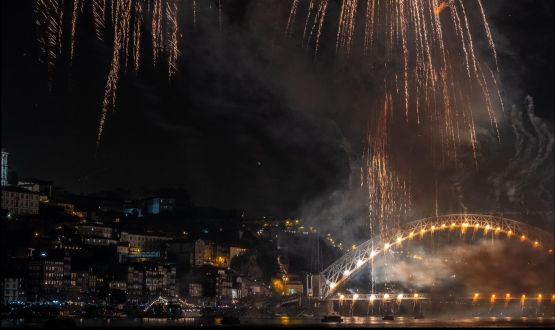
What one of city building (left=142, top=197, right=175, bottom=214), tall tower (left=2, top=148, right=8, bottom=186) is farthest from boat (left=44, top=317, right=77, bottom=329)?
city building (left=142, top=197, right=175, bottom=214)

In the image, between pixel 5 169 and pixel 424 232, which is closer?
pixel 424 232

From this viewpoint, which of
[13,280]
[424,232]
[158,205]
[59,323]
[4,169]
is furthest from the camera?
[158,205]

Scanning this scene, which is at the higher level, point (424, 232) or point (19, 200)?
point (19, 200)

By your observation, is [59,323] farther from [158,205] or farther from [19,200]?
[158,205]

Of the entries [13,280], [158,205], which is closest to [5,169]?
[158,205]

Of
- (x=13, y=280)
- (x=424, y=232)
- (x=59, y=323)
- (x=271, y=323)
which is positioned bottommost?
(x=271, y=323)

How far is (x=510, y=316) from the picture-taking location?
3809 inches

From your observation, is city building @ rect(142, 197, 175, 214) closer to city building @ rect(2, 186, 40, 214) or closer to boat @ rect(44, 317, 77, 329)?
city building @ rect(2, 186, 40, 214)

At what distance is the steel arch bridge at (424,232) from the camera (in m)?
84.1

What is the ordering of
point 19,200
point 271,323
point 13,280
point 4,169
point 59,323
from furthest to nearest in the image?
point 4,169
point 19,200
point 13,280
point 271,323
point 59,323

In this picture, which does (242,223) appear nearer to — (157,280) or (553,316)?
(157,280)

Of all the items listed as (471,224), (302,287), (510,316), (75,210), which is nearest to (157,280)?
(302,287)

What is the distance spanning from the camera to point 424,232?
89188mm

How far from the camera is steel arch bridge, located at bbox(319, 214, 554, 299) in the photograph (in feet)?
276
